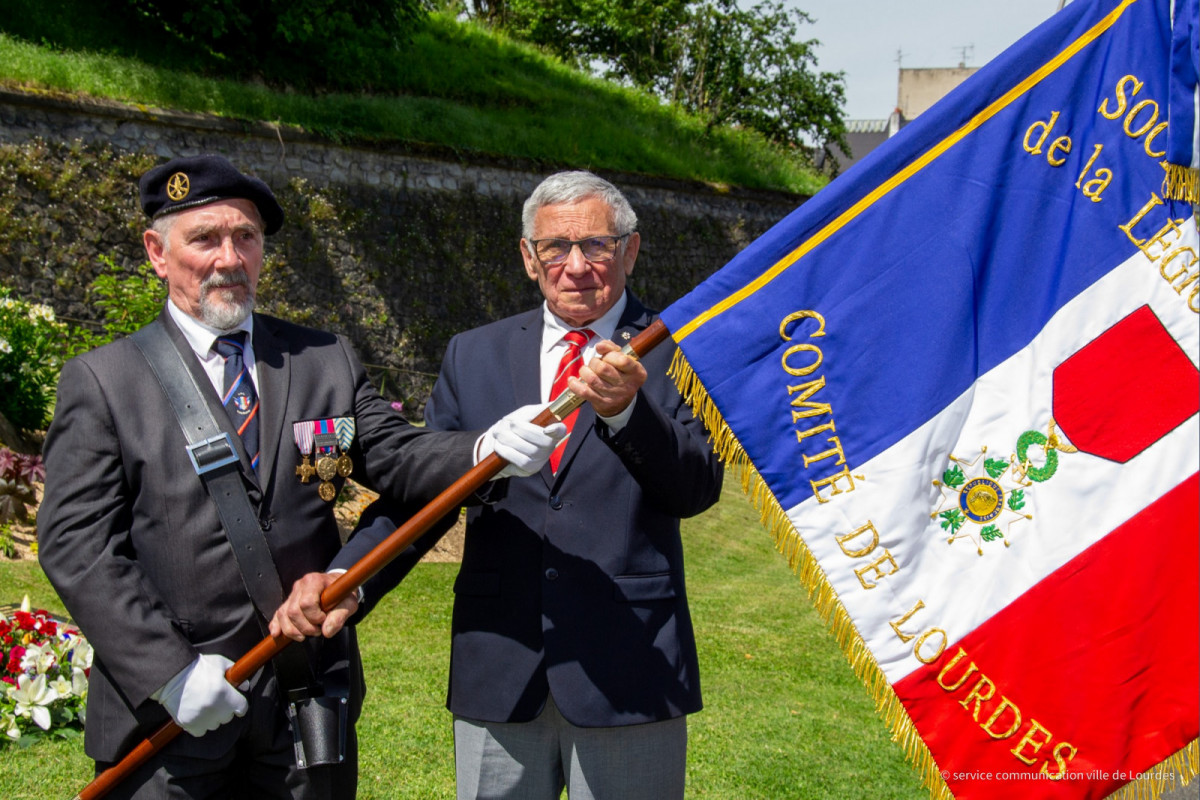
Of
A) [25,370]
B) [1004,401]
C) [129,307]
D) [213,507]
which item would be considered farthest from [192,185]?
[25,370]

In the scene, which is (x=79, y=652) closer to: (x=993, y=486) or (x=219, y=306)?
(x=219, y=306)

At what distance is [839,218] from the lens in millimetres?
2846

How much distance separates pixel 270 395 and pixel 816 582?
1561mm

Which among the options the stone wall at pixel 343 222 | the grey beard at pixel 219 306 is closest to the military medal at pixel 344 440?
the grey beard at pixel 219 306

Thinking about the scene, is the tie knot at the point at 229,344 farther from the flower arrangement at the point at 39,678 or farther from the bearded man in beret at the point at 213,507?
the flower arrangement at the point at 39,678

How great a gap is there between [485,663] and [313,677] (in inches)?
17.8

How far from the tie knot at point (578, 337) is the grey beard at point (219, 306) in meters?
0.91

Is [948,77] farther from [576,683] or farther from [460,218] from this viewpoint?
[576,683]

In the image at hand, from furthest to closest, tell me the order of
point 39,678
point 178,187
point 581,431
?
point 39,678, point 581,431, point 178,187

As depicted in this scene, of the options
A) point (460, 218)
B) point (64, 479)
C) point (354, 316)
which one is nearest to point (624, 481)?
point (64, 479)

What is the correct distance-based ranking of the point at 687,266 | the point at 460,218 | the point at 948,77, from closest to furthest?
the point at 460,218, the point at 687,266, the point at 948,77

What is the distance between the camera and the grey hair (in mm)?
2965

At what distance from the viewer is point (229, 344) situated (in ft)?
9.63

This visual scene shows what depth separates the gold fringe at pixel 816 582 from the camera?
2.71 m
